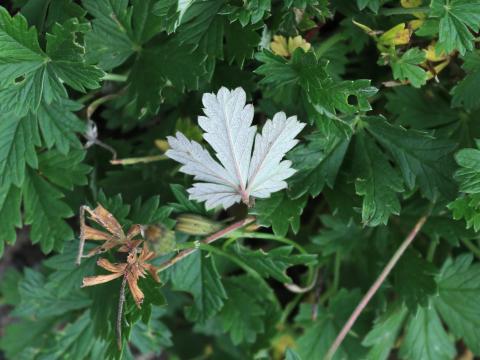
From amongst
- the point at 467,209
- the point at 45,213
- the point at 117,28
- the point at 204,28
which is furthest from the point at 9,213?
the point at 467,209

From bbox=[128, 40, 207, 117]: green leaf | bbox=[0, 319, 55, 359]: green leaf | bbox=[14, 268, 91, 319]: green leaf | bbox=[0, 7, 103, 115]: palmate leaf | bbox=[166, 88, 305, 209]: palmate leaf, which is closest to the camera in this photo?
bbox=[166, 88, 305, 209]: palmate leaf

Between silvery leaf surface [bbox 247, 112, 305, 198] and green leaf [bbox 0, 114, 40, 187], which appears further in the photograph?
green leaf [bbox 0, 114, 40, 187]

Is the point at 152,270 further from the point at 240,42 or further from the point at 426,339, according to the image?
the point at 426,339

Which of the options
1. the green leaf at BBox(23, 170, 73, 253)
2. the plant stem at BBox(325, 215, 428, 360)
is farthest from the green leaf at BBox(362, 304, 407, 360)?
the green leaf at BBox(23, 170, 73, 253)

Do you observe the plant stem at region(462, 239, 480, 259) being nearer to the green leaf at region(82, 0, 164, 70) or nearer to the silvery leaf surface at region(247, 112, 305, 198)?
the silvery leaf surface at region(247, 112, 305, 198)

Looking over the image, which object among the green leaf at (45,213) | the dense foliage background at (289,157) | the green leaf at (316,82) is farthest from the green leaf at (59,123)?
the green leaf at (316,82)

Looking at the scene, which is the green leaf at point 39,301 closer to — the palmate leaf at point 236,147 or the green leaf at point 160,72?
the green leaf at point 160,72
